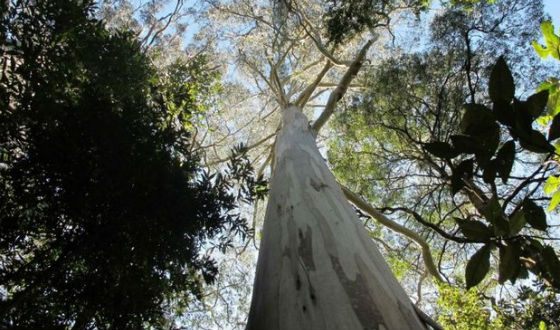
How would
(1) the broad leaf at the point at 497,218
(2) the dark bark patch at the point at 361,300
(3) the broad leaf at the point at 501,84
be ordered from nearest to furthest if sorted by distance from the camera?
(2) the dark bark patch at the point at 361,300 < (3) the broad leaf at the point at 501,84 < (1) the broad leaf at the point at 497,218

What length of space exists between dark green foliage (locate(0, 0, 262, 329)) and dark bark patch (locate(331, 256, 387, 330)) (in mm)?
1095

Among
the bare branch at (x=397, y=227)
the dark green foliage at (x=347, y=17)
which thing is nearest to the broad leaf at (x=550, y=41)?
the dark green foliage at (x=347, y=17)

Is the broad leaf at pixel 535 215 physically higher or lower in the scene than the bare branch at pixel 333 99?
lower

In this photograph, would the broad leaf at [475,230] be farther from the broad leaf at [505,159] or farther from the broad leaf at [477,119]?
the broad leaf at [477,119]

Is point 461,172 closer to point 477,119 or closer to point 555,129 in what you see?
point 477,119

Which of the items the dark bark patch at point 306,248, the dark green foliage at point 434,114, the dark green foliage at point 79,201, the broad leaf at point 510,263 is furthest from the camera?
the dark green foliage at point 434,114

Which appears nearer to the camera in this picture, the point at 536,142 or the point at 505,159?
the point at 536,142

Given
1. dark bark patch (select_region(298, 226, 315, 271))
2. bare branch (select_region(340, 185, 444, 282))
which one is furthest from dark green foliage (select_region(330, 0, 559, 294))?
dark bark patch (select_region(298, 226, 315, 271))

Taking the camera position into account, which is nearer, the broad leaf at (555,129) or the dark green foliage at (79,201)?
the broad leaf at (555,129)

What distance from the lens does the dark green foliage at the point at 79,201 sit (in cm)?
193

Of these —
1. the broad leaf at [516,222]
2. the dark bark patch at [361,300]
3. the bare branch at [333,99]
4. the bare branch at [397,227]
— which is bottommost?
the dark bark patch at [361,300]

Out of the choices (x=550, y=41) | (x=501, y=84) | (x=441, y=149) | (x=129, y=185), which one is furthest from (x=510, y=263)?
(x=129, y=185)

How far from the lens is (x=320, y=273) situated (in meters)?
1.34

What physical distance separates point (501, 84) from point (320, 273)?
2.77 ft
